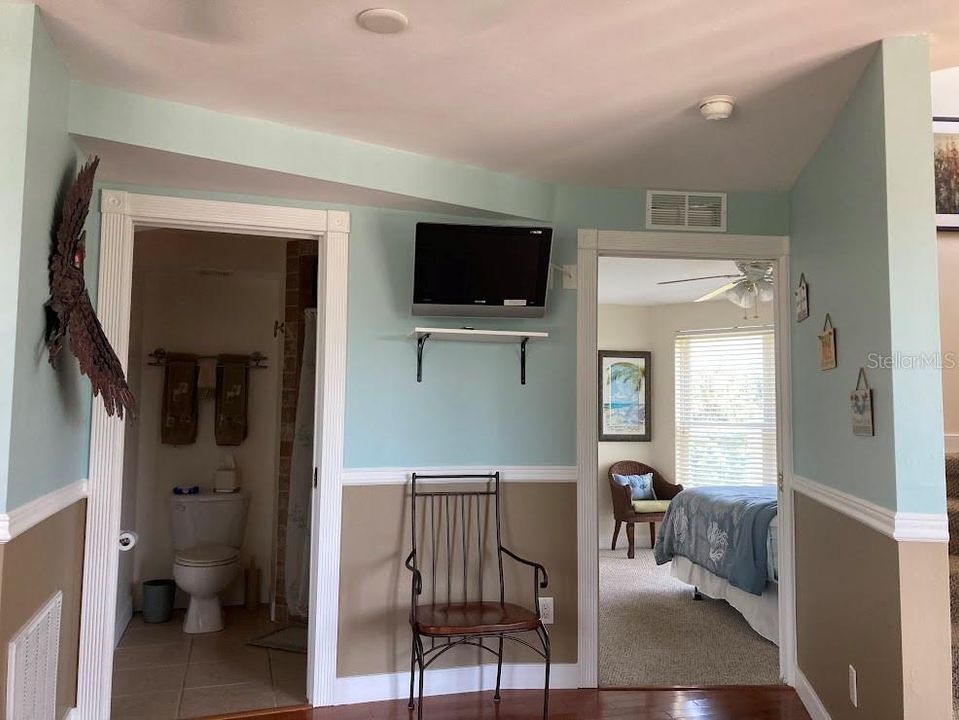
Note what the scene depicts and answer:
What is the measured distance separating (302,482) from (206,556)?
Answer: 0.63m

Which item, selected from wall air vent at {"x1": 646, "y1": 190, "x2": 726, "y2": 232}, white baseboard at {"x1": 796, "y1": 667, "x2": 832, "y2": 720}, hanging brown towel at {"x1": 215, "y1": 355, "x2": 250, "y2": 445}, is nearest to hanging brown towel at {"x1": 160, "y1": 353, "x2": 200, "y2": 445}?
hanging brown towel at {"x1": 215, "y1": 355, "x2": 250, "y2": 445}

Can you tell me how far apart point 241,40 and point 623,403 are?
18.0 feet

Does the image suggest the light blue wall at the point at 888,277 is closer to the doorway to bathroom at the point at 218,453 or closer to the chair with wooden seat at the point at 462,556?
the chair with wooden seat at the point at 462,556

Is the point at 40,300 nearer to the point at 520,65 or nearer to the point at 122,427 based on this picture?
the point at 122,427

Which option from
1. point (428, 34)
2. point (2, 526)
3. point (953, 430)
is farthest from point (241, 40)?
point (953, 430)

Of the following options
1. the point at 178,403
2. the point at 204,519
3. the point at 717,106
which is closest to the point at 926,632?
the point at 717,106

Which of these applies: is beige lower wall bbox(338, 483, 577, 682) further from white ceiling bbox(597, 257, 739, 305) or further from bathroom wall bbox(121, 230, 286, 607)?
white ceiling bbox(597, 257, 739, 305)

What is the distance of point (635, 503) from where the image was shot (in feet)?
20.9

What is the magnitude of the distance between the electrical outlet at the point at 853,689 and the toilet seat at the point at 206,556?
2943mm

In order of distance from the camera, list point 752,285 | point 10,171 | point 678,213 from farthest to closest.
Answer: point 752,285 → point 678,213 → point 10,171

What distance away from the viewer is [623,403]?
22.7 feet

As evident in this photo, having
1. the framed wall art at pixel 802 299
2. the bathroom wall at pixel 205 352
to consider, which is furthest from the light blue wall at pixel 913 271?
the bathroom wall at pixel 205 352

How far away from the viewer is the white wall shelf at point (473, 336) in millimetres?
2971

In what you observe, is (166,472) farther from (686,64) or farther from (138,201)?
(686,64)
